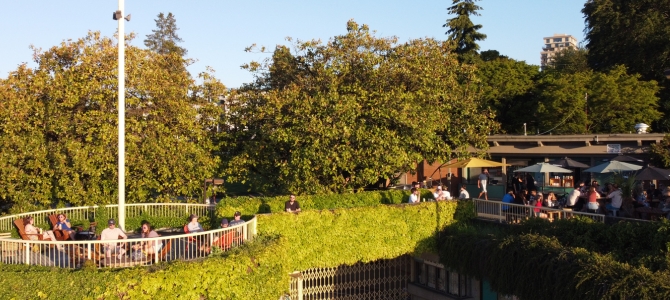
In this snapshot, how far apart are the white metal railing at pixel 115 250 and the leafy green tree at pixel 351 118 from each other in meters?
9.17

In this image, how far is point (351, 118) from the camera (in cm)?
2253

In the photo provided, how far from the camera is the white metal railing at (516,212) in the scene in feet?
54.1

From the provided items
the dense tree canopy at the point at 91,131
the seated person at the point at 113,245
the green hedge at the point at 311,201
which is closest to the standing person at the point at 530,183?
the green hedge at the point at 311,201

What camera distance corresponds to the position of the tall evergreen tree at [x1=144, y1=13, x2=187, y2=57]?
8000 cm

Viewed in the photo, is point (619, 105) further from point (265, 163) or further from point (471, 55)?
point (265, 163)

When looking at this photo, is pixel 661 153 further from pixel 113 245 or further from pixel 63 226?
pixel 63 226

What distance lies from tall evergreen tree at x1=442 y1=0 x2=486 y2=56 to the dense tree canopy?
29.5 m

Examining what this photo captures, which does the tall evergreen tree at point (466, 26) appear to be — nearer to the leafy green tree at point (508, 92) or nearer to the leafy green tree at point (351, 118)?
the leafy green tree at point (508, 92)

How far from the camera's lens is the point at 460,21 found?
157 ft

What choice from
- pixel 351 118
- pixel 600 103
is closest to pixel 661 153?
pixel 351 118

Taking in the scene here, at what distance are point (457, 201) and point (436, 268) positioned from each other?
265cm

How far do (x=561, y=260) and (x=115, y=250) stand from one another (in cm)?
923

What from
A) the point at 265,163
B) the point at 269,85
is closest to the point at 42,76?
the point at 265,163

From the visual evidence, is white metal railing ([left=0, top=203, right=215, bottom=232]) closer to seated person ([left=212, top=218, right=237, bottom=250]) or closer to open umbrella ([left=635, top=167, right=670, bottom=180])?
seated person ([left=212, top=218, right=237, bottom=250])
